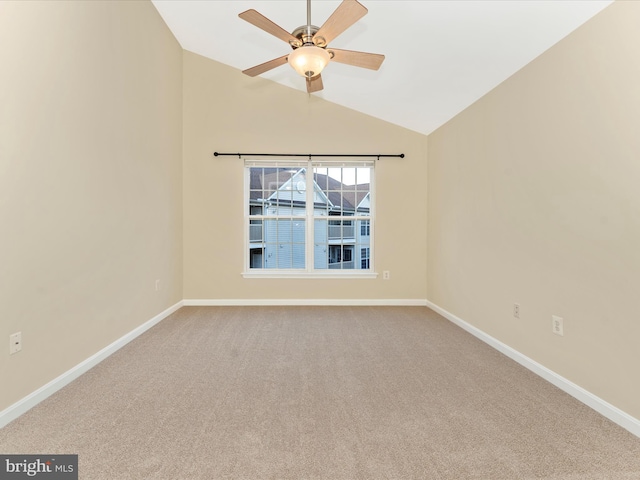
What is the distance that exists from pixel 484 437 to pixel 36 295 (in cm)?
266

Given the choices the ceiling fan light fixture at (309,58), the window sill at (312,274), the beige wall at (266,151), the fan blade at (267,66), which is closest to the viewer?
the ceiling fan light fixture at (309,58)

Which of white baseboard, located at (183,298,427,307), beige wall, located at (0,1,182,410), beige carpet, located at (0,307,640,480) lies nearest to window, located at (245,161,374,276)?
white baseboard, located at (183,298,427,307)

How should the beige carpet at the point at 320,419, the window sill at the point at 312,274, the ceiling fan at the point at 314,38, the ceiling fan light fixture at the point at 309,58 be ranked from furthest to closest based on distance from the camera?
the window sill at the point at 312,274
the ceiling fan light fixture at the point at 309,58
the ceiling fan at the point at 314,38
the beige carpet at the point at 320,419

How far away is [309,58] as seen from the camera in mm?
2053

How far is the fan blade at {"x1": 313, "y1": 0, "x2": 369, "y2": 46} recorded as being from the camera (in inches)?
71.2

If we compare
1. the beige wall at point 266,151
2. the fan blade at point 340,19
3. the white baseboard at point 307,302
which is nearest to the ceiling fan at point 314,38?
the fan blade at point 340,19

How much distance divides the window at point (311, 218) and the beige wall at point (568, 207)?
161 centimetres

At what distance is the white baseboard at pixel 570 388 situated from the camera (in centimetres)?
167

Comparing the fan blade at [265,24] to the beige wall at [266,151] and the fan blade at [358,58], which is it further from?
the beige wall at [266,151]

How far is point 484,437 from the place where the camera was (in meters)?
1.57

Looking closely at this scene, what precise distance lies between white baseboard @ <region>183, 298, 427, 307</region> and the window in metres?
0.41

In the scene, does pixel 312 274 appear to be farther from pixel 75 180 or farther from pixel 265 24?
pixel 265 24

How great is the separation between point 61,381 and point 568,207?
3540 mm

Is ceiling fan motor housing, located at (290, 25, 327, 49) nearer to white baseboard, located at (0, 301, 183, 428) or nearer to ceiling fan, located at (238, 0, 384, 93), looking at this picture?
ceiling fan, located at (238, 0, 384, 93)
